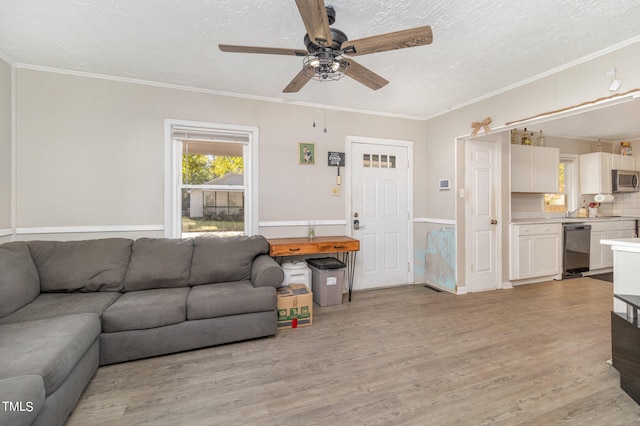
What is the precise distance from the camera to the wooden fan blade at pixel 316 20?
139 centimetres

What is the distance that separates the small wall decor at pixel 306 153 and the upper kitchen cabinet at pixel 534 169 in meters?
3.20

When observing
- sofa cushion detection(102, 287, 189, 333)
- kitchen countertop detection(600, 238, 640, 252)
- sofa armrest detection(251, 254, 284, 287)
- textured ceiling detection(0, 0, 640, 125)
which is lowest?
sofa cushion detection(102, 287, 189, 333)

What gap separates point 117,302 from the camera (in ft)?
7.64

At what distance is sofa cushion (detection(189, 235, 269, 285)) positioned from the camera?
284 cm

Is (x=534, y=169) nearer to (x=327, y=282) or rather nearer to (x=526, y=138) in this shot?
(x=526, y=138)

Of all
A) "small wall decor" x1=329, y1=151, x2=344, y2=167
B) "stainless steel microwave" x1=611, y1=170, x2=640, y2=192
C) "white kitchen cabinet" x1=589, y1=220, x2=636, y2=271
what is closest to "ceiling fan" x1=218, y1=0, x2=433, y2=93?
"small wall decor" x1=329, y1=151, x2=344, y2=167

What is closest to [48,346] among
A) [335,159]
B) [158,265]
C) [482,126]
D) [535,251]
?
[158,265]

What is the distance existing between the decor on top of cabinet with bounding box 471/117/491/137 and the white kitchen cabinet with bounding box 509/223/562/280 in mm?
1641

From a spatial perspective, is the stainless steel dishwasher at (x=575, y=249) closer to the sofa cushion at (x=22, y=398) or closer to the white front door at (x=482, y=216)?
the white front door at (x=482, y=216)

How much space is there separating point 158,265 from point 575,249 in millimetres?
5990

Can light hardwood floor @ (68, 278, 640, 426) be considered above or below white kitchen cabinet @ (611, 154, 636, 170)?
below

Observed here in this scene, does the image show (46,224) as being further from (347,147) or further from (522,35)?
(522,35)

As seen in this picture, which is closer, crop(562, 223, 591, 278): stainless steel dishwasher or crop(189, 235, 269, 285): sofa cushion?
crop(189, 235, 269, 285): sofa cushion

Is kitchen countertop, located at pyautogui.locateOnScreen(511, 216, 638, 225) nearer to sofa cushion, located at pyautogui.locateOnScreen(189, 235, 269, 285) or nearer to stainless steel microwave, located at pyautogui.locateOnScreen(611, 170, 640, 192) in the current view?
stainless steel microwave, located at pyautogui.locateOnScreen(611, 170, 640, 192)
